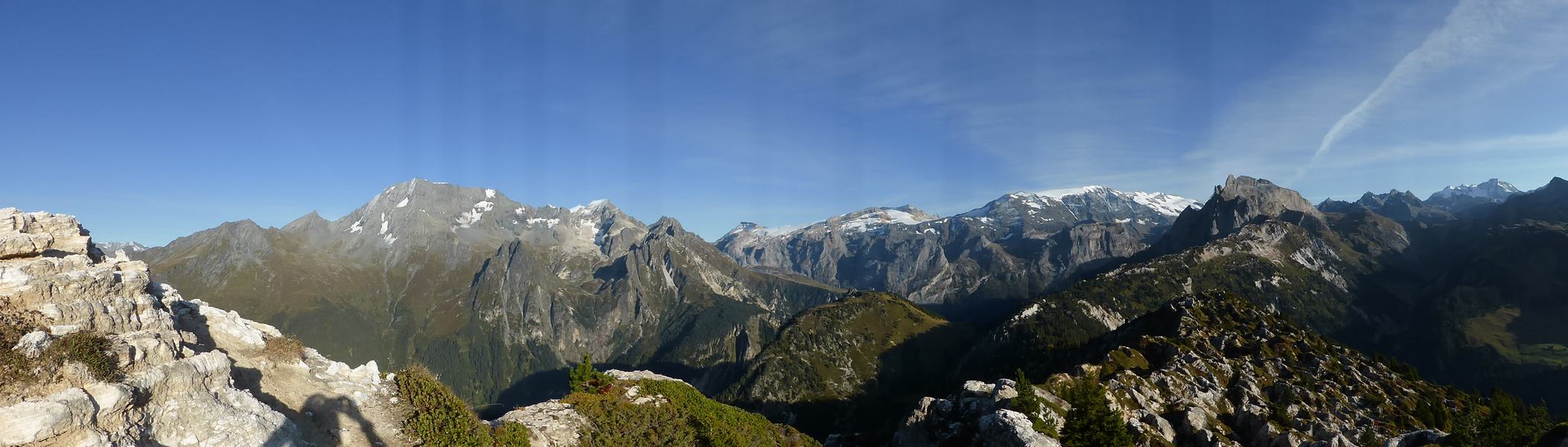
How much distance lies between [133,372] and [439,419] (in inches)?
554

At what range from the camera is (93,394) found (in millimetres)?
22531

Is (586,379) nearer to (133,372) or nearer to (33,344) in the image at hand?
(133,372)

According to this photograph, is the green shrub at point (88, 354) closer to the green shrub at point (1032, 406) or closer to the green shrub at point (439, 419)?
the green shrub at point (439, 419)

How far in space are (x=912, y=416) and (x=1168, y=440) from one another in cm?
3628

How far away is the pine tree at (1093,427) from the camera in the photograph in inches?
2320

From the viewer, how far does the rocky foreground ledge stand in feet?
70.7

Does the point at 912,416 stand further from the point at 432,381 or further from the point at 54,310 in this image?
the point at 54,310

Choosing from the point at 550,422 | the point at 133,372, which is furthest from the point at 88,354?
the point at 550,422

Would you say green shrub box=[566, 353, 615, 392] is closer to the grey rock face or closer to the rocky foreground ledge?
the rocky foreground ledge

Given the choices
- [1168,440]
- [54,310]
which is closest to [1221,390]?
[1168,440]

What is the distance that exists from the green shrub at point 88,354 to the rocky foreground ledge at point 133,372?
5 cm

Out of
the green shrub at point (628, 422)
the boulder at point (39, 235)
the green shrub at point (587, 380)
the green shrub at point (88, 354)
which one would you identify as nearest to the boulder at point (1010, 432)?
the green shrub at point (628, 422)

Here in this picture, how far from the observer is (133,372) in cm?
2491

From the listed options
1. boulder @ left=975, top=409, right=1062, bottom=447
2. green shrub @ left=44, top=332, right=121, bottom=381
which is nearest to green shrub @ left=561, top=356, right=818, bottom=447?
boulder @ left=975, top=409, right=1062, bottom=447
